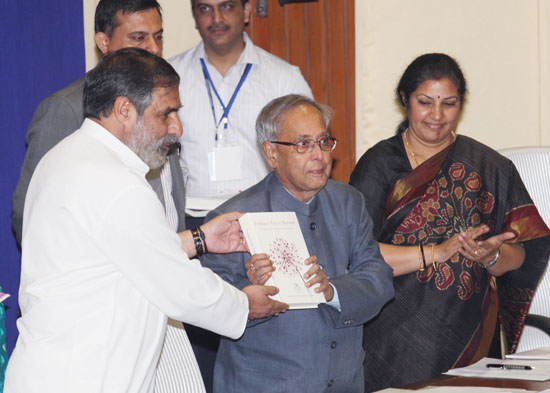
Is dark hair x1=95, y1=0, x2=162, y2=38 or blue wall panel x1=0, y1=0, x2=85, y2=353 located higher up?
dark hair x1=95, y1=0, x2=162, y2=38

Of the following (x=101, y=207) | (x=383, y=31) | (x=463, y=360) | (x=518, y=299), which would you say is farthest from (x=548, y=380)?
(x=383, y=31)

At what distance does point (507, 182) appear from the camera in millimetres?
3721

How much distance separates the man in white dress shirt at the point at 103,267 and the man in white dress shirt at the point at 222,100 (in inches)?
61.3

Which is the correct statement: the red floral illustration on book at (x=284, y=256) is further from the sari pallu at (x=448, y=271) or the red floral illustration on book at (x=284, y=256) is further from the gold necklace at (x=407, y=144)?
the gold necklace at (x=407, y=144)

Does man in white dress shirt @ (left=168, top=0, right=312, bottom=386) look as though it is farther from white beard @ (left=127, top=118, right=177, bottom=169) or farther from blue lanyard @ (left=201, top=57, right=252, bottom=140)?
white beard @ (left=127, top=118, right=177, bottom=169)

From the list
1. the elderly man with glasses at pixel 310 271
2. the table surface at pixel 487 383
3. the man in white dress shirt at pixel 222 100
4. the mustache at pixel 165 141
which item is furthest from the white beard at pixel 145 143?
the man in white dress shirt at pixel 222 100

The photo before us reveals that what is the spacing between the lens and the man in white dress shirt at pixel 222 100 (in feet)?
13.8

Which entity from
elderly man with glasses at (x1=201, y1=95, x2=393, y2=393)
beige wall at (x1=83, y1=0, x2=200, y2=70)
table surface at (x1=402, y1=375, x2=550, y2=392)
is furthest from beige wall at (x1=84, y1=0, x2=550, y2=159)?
table surface at (x1=402, y1=375, x2=550, y2=392)

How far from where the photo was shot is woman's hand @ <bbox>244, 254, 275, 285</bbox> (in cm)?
280

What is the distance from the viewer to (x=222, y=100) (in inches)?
171

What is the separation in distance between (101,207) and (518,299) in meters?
2.26

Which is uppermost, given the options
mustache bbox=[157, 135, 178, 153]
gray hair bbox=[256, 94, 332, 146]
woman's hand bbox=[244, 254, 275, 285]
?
gray hair bbox=[256, 94, 332, 146]

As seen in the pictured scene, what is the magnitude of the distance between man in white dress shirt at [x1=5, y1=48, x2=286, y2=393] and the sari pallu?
1.30 metres

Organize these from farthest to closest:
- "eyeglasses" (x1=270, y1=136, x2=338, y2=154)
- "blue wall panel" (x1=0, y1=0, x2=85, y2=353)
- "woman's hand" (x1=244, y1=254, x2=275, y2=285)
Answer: "blue wall panel" (x1=0, y1=0, x2=85, y2=353) → "eyeglasses" (x1=270, y1=136, x2=338, y2=154) → "woman's hand" (x1=244, y1=254, x2=275, y2=285)
